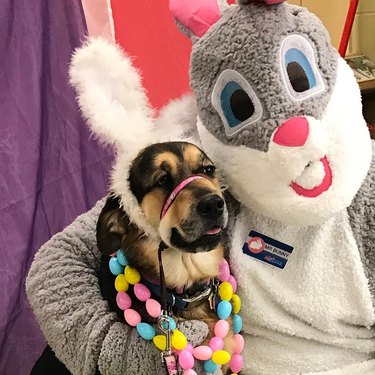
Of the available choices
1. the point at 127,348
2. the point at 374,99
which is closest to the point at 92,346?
the point at 127,348

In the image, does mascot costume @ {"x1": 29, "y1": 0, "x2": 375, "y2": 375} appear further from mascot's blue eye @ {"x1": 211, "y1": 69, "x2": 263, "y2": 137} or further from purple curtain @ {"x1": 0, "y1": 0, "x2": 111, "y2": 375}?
purple curtain @ {"x1": 0, "y1": 0, "x2": 111, "y2": 375}

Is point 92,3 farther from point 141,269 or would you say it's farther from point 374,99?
point 374,99

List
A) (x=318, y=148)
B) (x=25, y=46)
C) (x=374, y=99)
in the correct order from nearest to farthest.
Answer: (x=318, y=148)
(x=25, y=46)
(x=374, y=99)

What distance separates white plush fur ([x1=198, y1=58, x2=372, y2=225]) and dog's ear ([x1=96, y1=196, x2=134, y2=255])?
0.23 m

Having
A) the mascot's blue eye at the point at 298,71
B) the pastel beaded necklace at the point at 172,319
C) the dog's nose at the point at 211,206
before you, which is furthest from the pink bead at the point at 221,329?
the mascot's blue eye at the point at 298,71

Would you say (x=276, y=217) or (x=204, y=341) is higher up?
(x=276, y=217)

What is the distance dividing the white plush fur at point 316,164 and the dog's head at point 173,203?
0.06 meters

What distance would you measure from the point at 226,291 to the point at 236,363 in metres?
0.13

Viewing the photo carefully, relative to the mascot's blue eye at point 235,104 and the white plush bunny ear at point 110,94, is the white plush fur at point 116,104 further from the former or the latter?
the mascot's blue eye at point 235,104

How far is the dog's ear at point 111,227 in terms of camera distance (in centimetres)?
102

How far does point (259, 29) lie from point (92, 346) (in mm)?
577

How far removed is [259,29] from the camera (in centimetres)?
87

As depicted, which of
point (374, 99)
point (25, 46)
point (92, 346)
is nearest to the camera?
point (92, 346)

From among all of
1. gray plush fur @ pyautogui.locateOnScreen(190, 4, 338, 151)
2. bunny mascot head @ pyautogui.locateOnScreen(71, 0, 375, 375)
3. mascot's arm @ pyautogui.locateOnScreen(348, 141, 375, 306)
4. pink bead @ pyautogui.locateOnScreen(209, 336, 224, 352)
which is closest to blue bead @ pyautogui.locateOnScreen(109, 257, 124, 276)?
Result: bunny mascot head @ pyautogui.locateOnScreen(71, 0, 375, 375)
